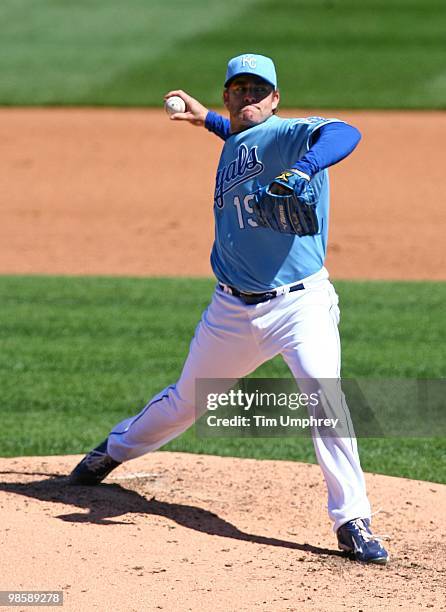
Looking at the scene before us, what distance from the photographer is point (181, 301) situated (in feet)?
32.3

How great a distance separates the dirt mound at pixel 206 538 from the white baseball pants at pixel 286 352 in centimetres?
34

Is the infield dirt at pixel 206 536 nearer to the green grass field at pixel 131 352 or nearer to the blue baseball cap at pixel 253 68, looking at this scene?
the green grass field at pixel 131 352

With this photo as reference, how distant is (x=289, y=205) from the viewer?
14.9 ft

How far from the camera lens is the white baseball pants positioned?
4.88 meters

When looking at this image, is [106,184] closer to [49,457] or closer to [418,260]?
[418,260]

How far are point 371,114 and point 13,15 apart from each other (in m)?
9.40

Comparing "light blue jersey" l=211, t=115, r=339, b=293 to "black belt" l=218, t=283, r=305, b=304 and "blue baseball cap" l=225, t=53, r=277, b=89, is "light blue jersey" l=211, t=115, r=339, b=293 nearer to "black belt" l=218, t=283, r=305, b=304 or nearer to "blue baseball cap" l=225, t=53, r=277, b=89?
"black belt" l=218, t=283, r=305, b=304

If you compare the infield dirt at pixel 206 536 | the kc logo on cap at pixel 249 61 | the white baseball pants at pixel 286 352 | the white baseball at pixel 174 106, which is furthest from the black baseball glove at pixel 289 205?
the infield dirt at pixel 206 536

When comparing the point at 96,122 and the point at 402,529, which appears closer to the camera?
the point at 402,529

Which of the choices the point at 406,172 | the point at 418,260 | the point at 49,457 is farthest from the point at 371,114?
the point at 49,457

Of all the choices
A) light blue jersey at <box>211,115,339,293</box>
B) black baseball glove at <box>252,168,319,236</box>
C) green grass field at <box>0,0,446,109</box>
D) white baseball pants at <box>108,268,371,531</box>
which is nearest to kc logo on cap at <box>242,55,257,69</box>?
light blue jersey at <box>211,115,339,293</box>

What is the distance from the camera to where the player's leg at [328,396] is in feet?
16.0

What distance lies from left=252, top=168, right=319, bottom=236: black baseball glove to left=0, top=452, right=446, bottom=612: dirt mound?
1.35 meters

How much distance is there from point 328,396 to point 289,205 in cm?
84
